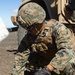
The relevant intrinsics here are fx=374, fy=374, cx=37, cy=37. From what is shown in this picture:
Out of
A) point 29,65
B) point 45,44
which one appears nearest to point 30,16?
point 45,44

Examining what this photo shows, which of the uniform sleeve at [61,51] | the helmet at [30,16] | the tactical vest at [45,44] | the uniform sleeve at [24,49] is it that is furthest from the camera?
the uniform sleeve at [24,49]

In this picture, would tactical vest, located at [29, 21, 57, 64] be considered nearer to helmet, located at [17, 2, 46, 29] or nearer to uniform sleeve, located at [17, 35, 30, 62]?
uniform sleeve, located at [17, 35, 30, 62]

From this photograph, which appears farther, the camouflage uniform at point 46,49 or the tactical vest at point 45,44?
the tactical vest at point 45,44

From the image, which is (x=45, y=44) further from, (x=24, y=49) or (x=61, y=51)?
(x=61, y=51)

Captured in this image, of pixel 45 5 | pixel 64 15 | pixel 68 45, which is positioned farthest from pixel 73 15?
pixel 68 45

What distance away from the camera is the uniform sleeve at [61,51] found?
4102 mm

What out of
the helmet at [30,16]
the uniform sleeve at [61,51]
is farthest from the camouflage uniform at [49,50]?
the helmet at [30,16]

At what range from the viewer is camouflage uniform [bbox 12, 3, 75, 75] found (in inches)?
163

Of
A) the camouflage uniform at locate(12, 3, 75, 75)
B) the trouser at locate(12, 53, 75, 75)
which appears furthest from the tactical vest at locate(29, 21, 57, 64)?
the trouser at locate(12, 53, 75, 75)

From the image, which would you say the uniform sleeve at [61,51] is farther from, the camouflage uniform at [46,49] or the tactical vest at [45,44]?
the tactical vest at [45,44]

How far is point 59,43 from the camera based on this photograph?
418cm

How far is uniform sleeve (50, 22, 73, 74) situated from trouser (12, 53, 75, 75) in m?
0.23

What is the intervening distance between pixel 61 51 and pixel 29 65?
0.79 metres

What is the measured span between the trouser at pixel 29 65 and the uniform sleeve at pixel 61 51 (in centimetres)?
23
